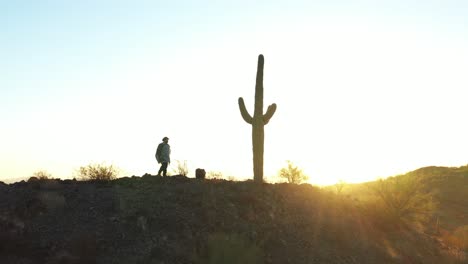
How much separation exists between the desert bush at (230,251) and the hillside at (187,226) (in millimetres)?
29

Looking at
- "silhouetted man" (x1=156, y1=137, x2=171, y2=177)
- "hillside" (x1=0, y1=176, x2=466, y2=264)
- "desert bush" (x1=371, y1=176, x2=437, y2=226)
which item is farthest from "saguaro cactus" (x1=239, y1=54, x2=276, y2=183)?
"desert bush" (x1=371, y1=176, x2=437, y2=226)

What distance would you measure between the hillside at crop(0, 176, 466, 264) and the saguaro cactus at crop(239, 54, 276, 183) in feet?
3.52

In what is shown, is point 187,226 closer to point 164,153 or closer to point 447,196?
point 164,153

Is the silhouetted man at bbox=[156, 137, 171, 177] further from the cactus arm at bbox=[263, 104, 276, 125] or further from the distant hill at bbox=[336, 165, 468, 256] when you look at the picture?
→ the distant hill at bbox=[336, 165, 468, 256]

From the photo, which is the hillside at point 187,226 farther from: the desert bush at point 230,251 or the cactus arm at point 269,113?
the cactus arm at point 269,113

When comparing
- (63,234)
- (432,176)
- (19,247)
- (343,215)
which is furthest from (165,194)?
(432,176)

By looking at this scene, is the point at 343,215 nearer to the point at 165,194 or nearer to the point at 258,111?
the point at 258,111

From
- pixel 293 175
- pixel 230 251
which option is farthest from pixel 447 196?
pixel 230 251

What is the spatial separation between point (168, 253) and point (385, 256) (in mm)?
8266

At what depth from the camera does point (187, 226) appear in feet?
48.9

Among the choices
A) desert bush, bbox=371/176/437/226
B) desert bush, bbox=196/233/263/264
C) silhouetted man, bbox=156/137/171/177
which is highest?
silhouetted man, bbox=156/137/171/177

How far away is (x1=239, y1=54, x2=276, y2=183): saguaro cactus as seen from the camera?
67.0ft

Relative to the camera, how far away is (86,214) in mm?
15039

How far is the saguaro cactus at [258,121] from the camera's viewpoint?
20.4m
